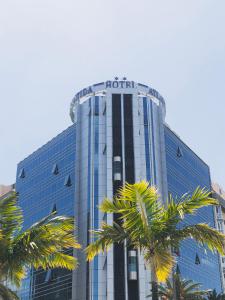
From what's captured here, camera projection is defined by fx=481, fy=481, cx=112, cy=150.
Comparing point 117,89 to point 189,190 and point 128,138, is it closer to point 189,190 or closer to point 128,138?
point 128,138

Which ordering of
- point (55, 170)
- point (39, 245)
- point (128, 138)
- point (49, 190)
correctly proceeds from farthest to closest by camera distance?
1. point (55, 170)
2. point (49, 190)
3. point (128, 138)
4. point (39, 245)

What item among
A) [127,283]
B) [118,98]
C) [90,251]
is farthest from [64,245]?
[118,98]

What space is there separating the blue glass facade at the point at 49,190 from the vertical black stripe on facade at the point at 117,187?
8417 millimetres

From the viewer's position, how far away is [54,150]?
94.9 meters

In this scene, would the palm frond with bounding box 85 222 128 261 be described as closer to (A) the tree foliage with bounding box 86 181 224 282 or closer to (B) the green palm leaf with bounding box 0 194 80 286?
(A) the tree foliage with bounding box 86 181 224 282

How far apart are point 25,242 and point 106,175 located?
63.2 m

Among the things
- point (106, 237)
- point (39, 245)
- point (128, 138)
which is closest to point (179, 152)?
point (128, 138)

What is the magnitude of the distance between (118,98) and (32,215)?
2866 cm

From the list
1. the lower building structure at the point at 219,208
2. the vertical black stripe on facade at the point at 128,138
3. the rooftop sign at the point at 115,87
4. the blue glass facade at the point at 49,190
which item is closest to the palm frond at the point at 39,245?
the blue glass facade at the point at 49,190

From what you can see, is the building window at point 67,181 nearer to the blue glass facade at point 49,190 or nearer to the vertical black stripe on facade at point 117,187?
the blue glass facade at point 49,190

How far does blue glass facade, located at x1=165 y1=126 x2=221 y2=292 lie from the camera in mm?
87312

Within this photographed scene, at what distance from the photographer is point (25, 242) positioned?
715 inches

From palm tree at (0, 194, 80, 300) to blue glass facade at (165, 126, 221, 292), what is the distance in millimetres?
67095

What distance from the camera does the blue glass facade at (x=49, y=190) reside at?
81281mm
